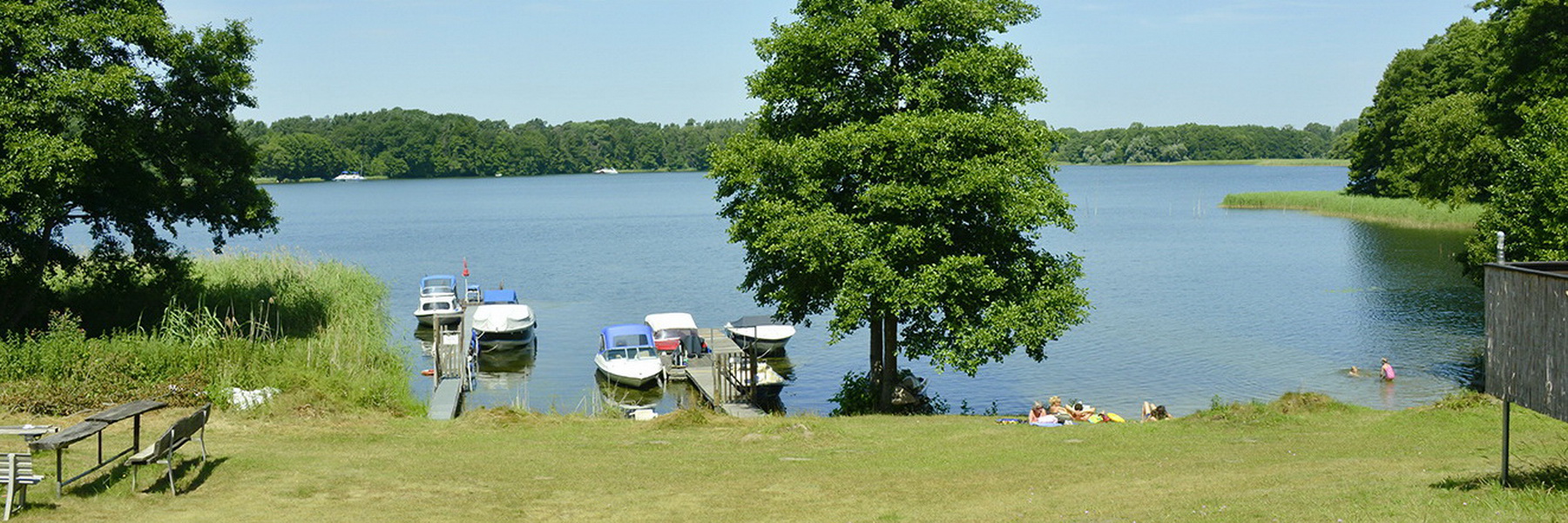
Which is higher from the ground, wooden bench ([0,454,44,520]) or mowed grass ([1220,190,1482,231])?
mowed grass ([1220,190,1482,231])

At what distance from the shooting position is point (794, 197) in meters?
24.1

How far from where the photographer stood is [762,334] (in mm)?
38906

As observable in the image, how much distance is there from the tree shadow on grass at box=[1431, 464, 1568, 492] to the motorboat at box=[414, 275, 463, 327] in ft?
116

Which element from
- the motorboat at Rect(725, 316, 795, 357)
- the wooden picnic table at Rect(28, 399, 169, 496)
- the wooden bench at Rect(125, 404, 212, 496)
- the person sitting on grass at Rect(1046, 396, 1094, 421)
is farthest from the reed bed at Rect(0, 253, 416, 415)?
the person sitting on grass at Rect(1046, 396, 1094, 421)

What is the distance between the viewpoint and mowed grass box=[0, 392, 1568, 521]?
12.7 metres

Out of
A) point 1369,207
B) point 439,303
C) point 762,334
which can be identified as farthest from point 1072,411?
point 1369,207

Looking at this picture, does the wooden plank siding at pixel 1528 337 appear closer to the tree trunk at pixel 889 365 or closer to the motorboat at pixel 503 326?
the tree trunk at pixel 889 365

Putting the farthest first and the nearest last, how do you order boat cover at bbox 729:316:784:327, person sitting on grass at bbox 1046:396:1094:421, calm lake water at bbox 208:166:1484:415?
boat cover at bbox 729:316:784:327
calm lake water at bbox 208:166:1484:415
person sitting on grass at bbox 1046:396:1094:421

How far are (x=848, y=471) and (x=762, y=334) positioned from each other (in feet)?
77.1

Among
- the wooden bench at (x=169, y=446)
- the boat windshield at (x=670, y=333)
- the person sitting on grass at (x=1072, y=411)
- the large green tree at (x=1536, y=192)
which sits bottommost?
the boat windshield at (x=670, y=333)

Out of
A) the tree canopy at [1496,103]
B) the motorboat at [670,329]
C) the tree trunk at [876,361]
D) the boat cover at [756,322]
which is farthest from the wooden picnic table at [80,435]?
the tree canopy at [1496,103]

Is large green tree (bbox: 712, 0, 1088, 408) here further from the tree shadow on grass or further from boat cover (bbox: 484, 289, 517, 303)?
boat cover (bbox: 484, 289, 517, 303)

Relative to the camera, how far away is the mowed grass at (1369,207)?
71000 mm

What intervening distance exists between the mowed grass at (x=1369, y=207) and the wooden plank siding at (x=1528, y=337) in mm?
53373
